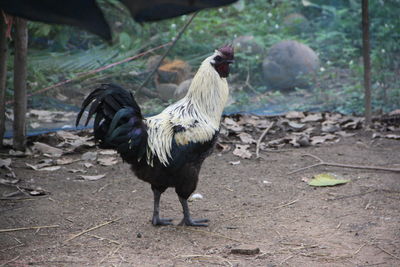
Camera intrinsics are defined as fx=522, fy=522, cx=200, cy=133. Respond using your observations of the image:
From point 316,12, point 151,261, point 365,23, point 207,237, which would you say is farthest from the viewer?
point 316,12

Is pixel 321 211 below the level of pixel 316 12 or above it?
below

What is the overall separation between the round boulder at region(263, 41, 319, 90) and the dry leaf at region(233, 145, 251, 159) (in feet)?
7.75

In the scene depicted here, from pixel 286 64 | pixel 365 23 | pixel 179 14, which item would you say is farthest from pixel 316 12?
pixel 179 14

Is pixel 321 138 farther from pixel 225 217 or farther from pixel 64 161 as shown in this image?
pixel 64 161

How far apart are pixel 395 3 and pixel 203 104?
4887 mm

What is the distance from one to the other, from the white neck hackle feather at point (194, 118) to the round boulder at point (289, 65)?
13.3ft

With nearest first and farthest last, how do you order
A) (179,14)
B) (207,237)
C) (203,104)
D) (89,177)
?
1. (179,14)
2. (207,237)
3. (203,104)
4. (89,177)

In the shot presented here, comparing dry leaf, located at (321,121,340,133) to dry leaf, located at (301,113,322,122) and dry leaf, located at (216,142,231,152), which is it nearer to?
dry leaf, located at (301,113,322,122)

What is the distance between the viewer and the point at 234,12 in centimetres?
1112

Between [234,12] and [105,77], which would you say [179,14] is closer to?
[105,77]

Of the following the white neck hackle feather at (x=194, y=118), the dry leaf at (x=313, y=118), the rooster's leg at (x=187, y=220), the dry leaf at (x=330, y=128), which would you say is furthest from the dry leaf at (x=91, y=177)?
the dry leaf at (x=313, y=118)

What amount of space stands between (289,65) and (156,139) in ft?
17.1

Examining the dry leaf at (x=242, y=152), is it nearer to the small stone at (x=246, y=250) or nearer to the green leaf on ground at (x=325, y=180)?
the green leaf on ground at (x=325, y=180)

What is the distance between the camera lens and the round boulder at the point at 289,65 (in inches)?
348
